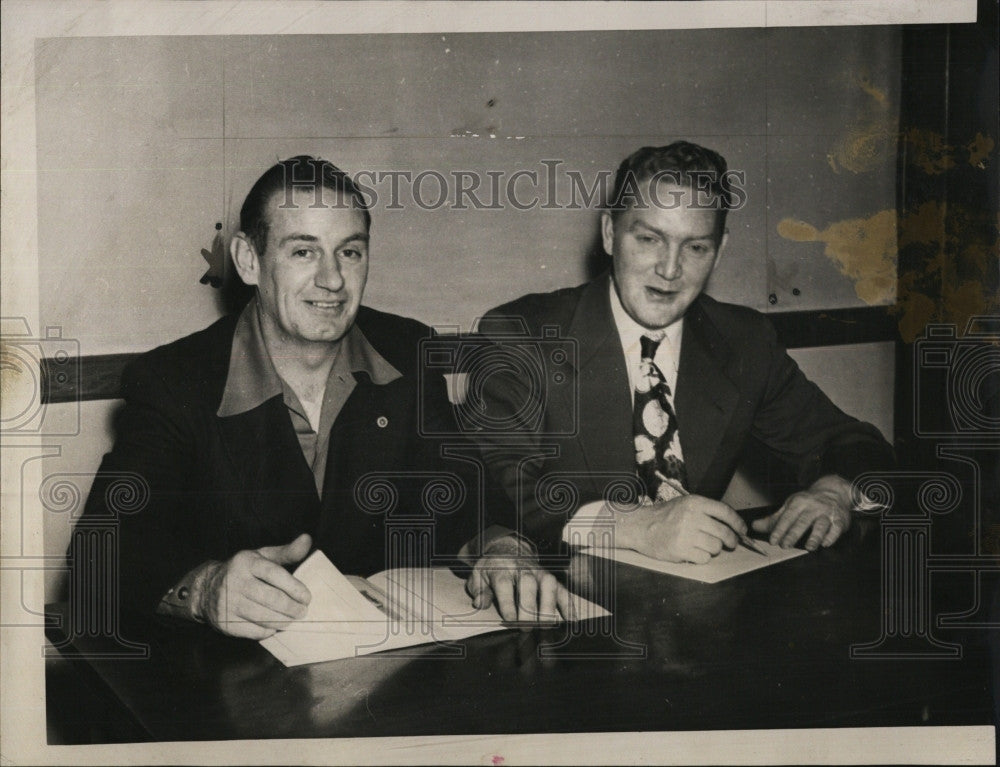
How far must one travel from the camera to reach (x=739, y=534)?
247 cm

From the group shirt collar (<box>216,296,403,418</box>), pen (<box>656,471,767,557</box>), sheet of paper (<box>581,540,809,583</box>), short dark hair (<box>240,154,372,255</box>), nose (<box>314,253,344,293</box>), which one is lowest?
sheet of paper (<box>581,540,809,583</box>)

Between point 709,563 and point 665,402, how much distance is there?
412 mm

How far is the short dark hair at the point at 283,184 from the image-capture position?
2.38 m

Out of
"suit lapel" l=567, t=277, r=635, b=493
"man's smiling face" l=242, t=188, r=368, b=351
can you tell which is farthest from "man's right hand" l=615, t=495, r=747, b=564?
"man's smiling face" l=242, t=188, r=368, b=351

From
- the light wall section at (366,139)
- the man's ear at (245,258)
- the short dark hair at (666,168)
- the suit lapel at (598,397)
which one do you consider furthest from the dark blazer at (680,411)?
the man's ear at (245,258)

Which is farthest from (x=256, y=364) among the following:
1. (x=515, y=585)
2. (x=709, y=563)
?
(x=709, y=563)

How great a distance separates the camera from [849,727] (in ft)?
8.13

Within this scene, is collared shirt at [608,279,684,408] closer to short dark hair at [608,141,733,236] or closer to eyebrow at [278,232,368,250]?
short dark hair at [608,141,733,236]

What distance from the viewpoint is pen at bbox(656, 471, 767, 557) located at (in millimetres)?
2457

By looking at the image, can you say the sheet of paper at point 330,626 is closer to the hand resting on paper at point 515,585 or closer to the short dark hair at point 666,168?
the hand resting on paper at point 515,585

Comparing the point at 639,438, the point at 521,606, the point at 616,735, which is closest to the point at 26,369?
the point at 521,606

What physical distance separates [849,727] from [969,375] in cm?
93

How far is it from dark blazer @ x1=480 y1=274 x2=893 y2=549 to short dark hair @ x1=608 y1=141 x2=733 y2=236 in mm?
218

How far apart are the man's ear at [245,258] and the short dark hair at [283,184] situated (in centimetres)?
1
